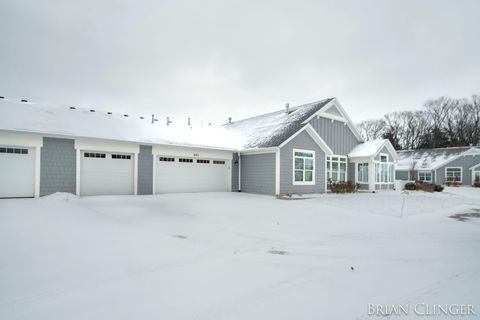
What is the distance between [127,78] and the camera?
15828 millimetres

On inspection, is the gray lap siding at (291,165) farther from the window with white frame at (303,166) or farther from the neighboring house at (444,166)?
the neighboring house at (444,166)

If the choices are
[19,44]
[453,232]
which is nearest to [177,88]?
[19,44]

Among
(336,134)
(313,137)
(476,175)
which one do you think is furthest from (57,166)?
(476,175)

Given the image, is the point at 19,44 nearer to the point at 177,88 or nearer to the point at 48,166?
the point at 48,166

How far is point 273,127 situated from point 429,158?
84.4 feet

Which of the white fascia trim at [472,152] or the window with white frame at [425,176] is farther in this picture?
the window with white frame at [425,176]

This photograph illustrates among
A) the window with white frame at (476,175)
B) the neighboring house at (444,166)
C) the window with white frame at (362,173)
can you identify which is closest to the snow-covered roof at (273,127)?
the window with white frame at (362,173)

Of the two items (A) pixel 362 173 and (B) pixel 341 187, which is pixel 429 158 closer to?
(A) pixel 362 173

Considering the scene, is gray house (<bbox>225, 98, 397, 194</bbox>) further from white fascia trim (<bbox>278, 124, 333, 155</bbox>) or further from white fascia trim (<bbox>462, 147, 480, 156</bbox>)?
white fascia trim (<bbox>462, 147, 480, 156</bbox>)

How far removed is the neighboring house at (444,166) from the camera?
96.3 ft

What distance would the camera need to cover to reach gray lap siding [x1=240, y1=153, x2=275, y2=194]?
14.8 m

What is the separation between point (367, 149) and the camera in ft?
66.0

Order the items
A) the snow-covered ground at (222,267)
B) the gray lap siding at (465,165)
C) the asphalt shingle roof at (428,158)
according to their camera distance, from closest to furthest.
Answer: the snow-covered ground at (222,267) < the gray lap siding at (465,165) < the asphalt shingle roof at (428,158)

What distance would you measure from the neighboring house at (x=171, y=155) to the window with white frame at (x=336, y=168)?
8 centimetres
